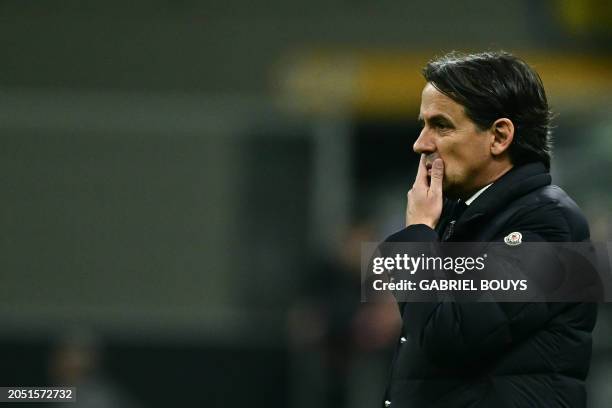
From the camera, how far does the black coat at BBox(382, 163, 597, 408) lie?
2.69 meters

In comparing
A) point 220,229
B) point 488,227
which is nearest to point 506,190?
point 488,227

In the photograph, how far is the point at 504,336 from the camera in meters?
2.69

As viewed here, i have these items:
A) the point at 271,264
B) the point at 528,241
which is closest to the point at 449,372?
the point at 528,241

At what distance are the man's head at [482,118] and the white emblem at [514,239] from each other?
0.63 feet

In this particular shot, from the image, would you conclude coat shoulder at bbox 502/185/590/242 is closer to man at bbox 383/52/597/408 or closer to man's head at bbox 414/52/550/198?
man at bbox 383/52/597/408

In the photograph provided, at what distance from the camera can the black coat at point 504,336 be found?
2.69 metres

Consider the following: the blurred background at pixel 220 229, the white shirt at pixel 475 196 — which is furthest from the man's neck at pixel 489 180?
the blurred background at pixel 220 229

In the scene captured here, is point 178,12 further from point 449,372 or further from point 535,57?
point 449,372

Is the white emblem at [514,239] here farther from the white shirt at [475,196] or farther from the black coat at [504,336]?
the white shirt at [475,196]

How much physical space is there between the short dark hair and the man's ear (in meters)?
0.01

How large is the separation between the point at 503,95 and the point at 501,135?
0.09 m

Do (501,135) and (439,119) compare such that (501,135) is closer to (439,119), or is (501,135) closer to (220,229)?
(439,119)

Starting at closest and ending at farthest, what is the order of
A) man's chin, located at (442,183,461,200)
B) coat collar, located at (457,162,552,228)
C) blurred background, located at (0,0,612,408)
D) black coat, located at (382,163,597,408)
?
black coat, located at (382,163,597,408) < coat collar, located at (457,162,552,228) < man's chin, located at (442,183,461,200) < blurred background, located at (0,0,612,408)

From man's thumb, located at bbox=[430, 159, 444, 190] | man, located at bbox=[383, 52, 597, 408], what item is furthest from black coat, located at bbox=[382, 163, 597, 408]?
man's thumb, located at bbox=[430, 159, 444, 190]
